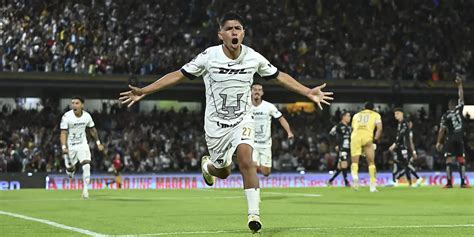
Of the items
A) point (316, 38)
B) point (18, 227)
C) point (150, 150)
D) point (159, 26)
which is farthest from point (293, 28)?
point (18, 227)

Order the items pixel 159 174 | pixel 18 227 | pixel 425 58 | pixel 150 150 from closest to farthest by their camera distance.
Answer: pixel 18 227, pixel 159 174, pixel 150 150, pixel 425 58

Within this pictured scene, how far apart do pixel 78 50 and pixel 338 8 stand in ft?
51.8

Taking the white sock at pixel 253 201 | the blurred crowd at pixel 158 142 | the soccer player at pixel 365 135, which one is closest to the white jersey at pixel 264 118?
the soccer player at pixel 365 135

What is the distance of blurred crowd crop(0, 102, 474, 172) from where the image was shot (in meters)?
35.9

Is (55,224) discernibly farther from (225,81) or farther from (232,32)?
(232,32)

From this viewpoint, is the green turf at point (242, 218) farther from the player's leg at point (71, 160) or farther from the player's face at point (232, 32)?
the player's leg at point (71, 160)

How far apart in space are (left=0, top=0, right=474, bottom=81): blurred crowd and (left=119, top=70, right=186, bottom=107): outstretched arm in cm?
2810

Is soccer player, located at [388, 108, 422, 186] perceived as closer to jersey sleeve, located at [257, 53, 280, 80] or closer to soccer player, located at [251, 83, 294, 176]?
soccer player, located at [251, 83, 294, 176]

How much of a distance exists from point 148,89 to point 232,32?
120cm

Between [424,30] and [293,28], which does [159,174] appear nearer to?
[293,28]

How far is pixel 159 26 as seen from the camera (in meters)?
42.1

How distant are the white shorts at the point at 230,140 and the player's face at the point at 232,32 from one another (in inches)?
40.0

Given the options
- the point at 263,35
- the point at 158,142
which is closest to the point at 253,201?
the point at 158,142

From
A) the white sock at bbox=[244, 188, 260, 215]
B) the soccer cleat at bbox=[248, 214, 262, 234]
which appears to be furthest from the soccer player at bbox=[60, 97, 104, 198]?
the soccer cleat at bbox=[248, 214, 262, 234]
